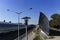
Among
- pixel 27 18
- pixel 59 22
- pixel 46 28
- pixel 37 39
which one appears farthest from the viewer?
pixel 59 22

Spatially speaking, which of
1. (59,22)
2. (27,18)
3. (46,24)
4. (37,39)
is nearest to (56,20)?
(59,22)

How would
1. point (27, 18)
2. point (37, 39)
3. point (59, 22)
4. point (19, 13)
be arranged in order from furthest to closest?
point (59, 22)
point (37, 39)
point (19, 13)
point (27, 18)

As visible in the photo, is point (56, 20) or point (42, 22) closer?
point (42, 22)

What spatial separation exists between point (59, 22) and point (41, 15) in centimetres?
5891

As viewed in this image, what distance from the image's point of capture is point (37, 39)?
3266 cm

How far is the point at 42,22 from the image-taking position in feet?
228

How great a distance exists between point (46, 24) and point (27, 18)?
47679 mm

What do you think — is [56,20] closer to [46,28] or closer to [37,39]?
[46,28]

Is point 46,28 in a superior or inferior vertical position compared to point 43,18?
inferior

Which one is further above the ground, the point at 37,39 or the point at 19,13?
the point at 19,13

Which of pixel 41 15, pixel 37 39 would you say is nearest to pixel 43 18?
pixel 41 15

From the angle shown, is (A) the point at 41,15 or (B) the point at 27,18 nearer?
(B) the point at 27,18

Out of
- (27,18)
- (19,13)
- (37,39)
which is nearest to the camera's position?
(27,18)

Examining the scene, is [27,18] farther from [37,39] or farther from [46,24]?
[46,24]
